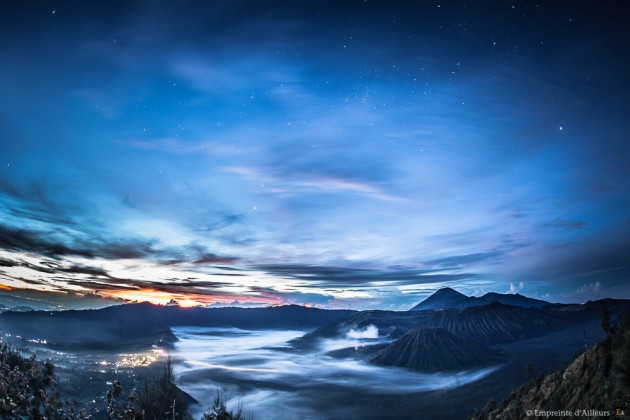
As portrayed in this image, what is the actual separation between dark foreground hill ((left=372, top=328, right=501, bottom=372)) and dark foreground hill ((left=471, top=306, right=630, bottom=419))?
116521 mm

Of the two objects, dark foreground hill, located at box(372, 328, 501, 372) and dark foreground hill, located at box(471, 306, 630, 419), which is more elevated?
dark foreground hill, located at box(471, 306, 630, 419)

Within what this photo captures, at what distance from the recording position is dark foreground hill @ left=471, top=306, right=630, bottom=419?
10789 millimetres

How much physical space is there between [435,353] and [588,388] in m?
134

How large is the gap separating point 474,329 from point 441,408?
13545 cm

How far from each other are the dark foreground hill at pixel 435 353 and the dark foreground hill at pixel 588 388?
116521mm

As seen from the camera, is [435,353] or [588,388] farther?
[435,353]

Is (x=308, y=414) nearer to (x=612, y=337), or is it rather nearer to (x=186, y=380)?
(x=186, y=380)

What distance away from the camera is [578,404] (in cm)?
1316

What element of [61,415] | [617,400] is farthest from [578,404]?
[61,415]

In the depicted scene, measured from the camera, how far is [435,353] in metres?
134

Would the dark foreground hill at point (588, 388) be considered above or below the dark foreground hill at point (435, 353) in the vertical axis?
above

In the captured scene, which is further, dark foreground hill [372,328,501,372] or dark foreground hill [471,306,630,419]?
dark foreground hill [372,328,501,372]

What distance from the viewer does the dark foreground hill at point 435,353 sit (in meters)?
125

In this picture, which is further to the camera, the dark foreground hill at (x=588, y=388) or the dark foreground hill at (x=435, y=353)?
the dark foreground hill at (x=435, y=353)
